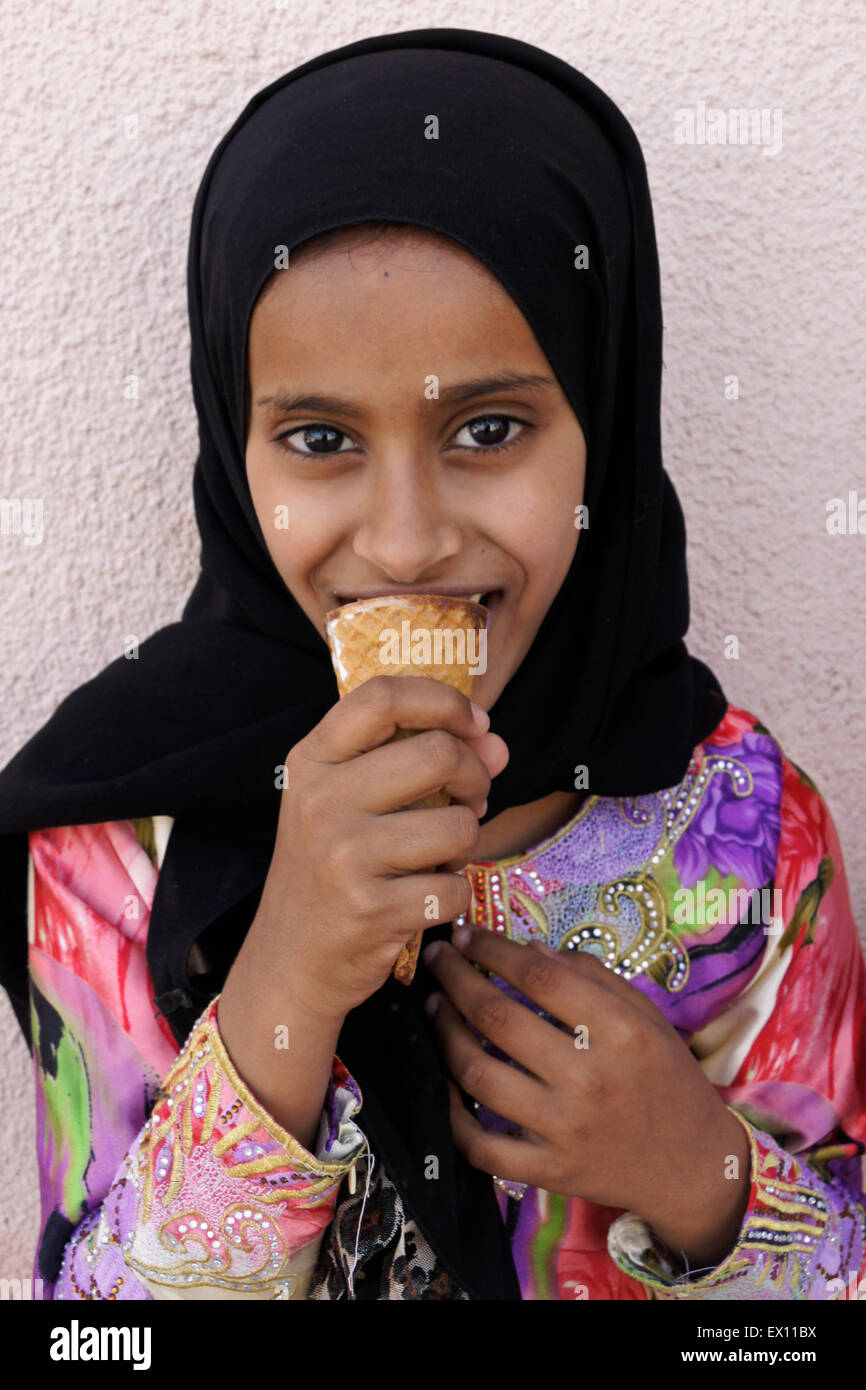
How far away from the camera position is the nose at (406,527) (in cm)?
125

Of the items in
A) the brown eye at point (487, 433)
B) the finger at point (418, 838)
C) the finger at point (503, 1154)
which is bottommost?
the finger at point (503, 1154)

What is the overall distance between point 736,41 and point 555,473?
34.7 inches

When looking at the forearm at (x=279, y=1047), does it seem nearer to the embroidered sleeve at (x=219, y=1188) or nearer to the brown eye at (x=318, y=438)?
the embroidered sleeve at (x=219, y=1188)

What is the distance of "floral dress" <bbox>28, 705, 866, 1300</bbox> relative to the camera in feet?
4.20

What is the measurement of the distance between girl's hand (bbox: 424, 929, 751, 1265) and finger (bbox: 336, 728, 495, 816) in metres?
0.33

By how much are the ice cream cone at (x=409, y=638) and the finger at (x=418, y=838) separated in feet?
0.21

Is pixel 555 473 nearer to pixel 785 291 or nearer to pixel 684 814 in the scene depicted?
pixel 684 814

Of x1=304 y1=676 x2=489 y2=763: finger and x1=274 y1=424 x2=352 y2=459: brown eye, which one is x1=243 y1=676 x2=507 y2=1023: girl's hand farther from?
x1=274 y1=424 x2=352 y2=459: brown eye

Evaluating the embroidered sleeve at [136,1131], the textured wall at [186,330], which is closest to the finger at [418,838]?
the embroidered sleeve at [136,1131]

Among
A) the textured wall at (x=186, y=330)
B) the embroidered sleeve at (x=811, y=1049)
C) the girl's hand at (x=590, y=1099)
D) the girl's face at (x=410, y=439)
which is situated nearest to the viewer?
the girl's face at (x=410, y=439)

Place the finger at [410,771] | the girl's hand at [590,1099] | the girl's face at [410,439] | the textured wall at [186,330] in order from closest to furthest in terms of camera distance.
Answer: the finger at [410,771], the girl's face at [410,439], the girl's hand at [590,1099], the textured wall at [186,330]

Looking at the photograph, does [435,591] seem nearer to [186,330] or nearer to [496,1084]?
[496,1084]

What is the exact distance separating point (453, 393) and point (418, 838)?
43 centimetres

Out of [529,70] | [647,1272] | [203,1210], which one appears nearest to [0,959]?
[203,1210]
